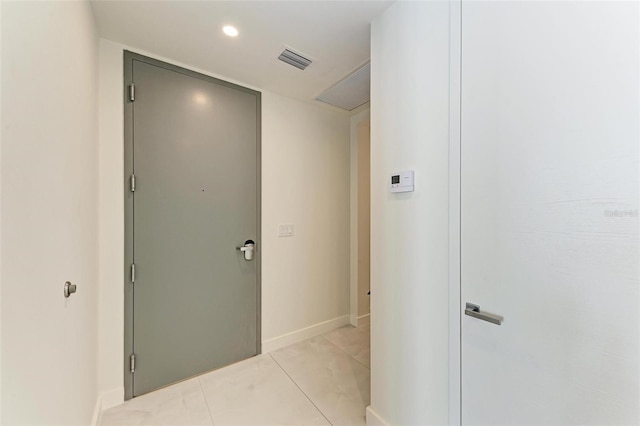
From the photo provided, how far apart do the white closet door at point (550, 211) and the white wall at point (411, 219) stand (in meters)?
0.11

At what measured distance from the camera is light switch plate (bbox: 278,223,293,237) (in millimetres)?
2432

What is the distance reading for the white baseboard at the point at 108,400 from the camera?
1.55m

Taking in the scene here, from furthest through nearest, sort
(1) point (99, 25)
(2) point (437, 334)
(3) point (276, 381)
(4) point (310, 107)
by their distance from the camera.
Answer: (4) point (310, 107), (3) point (276, 381), (1) point (99, 25), (2) point (437, 334)

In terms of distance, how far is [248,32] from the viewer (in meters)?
1.58

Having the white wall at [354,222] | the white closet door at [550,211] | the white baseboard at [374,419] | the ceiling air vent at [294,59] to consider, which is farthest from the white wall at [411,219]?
the white wall at [354,222]

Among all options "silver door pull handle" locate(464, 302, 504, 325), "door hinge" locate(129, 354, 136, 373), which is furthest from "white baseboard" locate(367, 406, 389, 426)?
"door hinge" locate(129, 354, 136, 373)

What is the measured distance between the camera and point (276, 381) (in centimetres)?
192

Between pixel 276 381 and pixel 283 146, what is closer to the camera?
pixel 276 381

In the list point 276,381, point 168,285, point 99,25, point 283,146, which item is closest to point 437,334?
point 276,381

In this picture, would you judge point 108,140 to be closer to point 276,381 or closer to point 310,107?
point 310,107

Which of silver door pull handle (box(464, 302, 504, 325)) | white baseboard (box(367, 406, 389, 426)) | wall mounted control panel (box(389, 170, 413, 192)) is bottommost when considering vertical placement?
white baseboard (box(367, 406, 389, 426))

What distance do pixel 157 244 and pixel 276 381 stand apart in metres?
1.36

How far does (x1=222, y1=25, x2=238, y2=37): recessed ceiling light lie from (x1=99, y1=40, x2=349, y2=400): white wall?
526mm

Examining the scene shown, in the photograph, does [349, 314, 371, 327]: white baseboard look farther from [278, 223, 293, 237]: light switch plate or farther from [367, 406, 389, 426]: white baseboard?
[367, 406, 389, 426]: white baseboard
